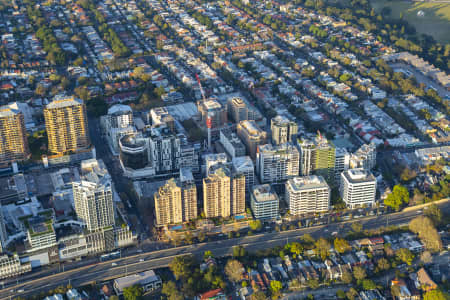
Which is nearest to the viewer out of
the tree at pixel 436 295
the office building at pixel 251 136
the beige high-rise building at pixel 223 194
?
the tree at pixel 436 295

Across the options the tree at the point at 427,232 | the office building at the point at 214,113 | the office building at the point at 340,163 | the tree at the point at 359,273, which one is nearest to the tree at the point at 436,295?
the tree at the point at 359,273

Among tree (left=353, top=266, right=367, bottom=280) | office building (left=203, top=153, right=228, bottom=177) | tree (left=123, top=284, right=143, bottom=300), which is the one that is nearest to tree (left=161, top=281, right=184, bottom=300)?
tree (left=123, top=284, right=143, bottom=300)

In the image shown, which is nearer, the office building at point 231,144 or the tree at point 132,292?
the tree at point 132,292

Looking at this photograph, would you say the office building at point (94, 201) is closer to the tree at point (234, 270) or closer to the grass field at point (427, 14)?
the tree at point (234, 270)

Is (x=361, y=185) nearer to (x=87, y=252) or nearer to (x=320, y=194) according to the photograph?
(x=320, y=194)

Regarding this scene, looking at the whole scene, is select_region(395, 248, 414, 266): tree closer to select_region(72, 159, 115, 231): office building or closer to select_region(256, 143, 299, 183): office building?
select_region(256, 143, 299, 183): office building

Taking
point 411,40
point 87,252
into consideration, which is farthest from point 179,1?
point 87,252
